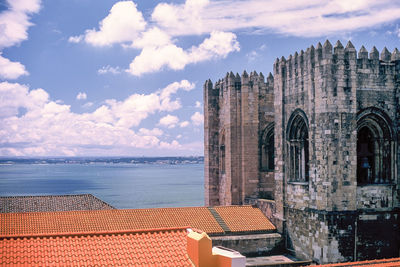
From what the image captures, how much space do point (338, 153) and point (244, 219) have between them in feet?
21.3

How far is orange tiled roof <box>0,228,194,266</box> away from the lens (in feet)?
35.3

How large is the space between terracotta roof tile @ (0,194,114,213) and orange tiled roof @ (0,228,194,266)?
678 inches

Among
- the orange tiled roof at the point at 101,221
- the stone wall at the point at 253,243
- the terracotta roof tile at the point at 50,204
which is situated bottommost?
the stone wall at the point at 253,243

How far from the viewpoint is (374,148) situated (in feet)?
61.6

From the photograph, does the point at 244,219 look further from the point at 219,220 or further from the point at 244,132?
the point at 244,132

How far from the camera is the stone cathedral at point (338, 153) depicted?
57.2 ft

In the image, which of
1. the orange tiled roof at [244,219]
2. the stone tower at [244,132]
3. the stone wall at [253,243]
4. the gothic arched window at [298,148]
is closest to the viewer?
the gothic arched window at [298,148]

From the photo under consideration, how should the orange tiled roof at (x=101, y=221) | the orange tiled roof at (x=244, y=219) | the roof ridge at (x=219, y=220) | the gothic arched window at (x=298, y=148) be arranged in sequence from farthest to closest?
the orange tiled roof at (x=244, y=219)
the roof ridge at (x=219, y=220)
the gothic arched window at (x=298, y=148)
the orange tiled roof at (x=101, y=221)

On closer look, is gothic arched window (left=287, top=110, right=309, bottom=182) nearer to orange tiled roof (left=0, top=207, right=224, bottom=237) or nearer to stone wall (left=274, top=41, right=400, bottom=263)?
stone wall (left=274, top=41, right=400, bottom=263)

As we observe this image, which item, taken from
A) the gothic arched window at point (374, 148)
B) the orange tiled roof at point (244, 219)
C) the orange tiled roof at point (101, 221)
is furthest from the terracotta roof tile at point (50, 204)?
the gothic arched window at point (374, 148)

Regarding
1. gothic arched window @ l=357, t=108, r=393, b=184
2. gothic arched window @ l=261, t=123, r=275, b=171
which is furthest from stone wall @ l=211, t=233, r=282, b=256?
gothic arched window @ l=261, t=123, r=275, b=171

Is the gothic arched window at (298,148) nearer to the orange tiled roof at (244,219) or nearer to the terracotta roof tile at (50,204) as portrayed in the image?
the orange tiled roof at (244,219)

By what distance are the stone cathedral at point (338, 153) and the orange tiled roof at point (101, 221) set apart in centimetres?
388

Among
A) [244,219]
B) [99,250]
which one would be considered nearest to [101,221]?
[244,219]
